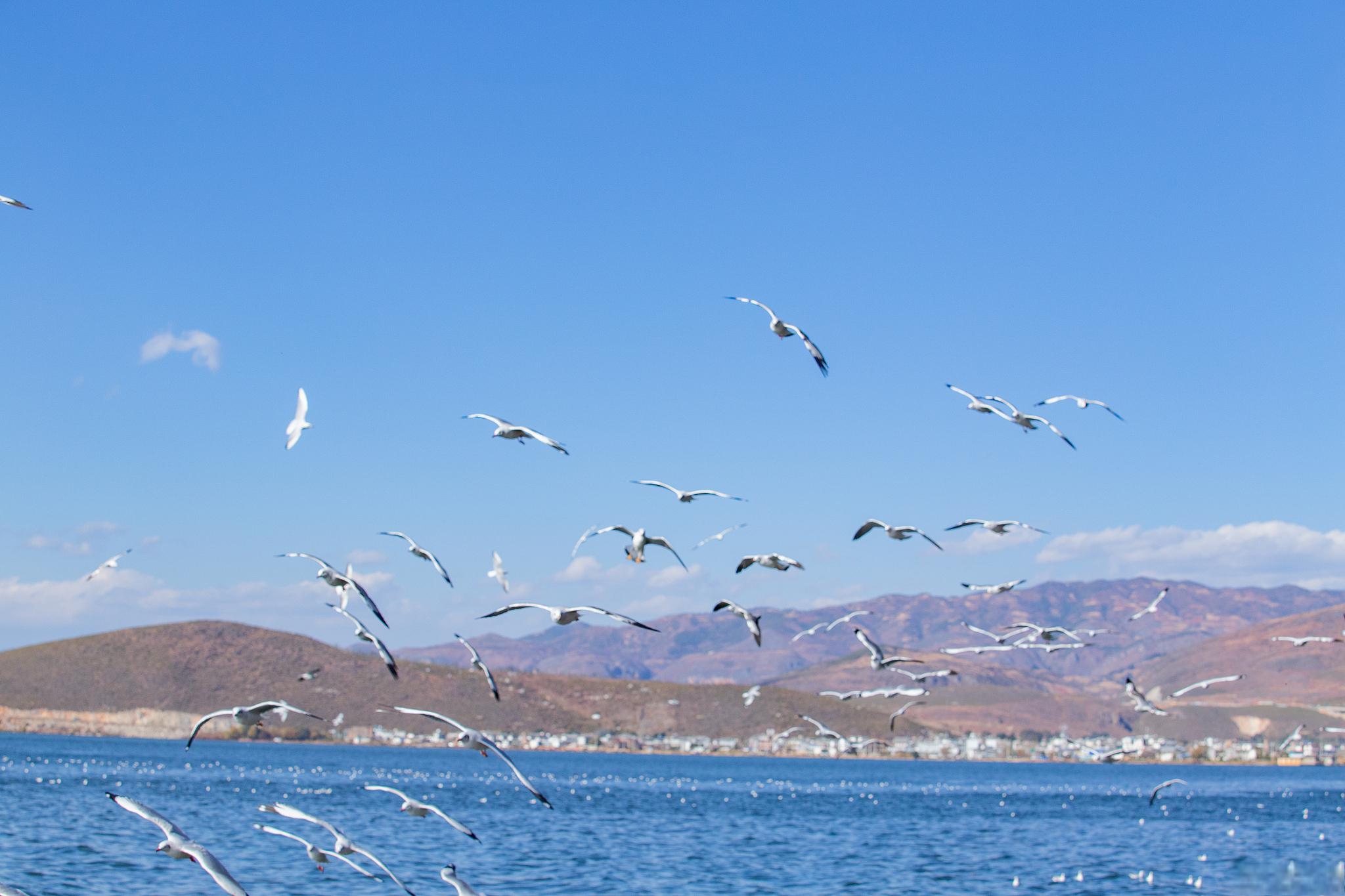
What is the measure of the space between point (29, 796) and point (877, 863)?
4941cm

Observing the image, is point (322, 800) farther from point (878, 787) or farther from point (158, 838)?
point (878, 787)

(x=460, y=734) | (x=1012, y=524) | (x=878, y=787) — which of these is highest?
(x=1012, y=524)

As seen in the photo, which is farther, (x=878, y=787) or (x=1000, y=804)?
(x=878, y=787)

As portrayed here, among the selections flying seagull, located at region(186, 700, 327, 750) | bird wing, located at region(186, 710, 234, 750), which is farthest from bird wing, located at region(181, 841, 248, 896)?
flying seagull, located at region(186, 700, 327, 750)

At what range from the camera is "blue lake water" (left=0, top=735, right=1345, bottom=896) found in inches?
1764

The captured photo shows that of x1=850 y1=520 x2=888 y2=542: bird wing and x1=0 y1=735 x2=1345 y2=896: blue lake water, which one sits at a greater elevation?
x1=850 y1=520 x2=888 y2=542: bird wing

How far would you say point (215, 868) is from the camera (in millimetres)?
15047

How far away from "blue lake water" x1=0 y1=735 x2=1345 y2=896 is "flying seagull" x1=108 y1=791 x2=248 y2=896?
23.0 metres

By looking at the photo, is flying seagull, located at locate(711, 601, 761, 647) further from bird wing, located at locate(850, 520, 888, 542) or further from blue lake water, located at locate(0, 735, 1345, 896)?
blue lake water, located at locate(0, 735, 1345, 896)

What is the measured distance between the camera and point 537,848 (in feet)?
190

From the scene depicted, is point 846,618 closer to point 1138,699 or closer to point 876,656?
point 876,656

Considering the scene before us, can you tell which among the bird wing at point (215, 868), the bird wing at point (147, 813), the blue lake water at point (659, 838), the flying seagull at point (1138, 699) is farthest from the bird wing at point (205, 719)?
the flying seagull at point (1138, 699)

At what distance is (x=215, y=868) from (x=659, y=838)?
53.7 meters

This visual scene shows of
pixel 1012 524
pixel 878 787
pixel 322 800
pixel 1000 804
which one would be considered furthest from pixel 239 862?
pixel 878 787
